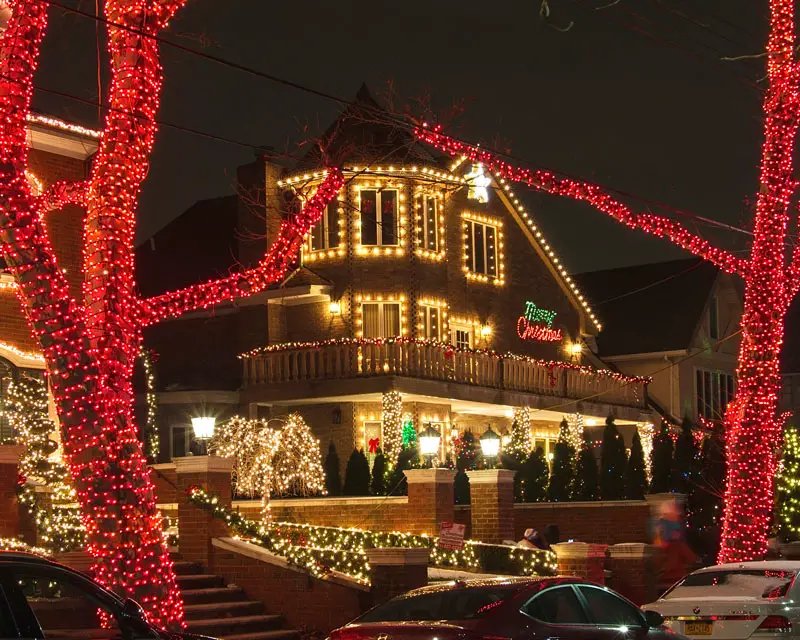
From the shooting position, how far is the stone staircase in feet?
53.7

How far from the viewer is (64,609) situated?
9164mm

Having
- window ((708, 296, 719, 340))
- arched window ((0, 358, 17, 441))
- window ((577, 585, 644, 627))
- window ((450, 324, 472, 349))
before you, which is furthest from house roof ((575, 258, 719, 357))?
window ((577, 585, 644, 627))

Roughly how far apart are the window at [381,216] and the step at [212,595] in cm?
1643

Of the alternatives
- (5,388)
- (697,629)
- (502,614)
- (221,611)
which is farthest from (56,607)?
(5,388)

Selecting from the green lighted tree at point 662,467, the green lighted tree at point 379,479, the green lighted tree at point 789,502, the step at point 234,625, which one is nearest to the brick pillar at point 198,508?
the step at point 234,625

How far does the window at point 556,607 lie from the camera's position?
10.9 metres

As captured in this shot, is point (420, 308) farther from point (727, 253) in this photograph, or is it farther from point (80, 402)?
point (80, 402)

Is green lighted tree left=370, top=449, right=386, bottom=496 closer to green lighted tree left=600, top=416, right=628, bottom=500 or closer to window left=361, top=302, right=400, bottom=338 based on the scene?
green lighted tree left=600, top=416, right=628, bottom=500

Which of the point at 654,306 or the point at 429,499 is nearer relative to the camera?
the point at 429,499

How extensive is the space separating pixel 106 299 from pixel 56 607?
4965mm

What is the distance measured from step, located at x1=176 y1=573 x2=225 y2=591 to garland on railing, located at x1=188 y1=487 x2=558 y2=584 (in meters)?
0.83

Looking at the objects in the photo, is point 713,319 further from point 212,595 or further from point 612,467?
point 212,595

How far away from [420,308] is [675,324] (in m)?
13.1

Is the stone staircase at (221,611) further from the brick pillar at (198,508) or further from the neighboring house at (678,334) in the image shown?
the neighboring house at (678,334)
